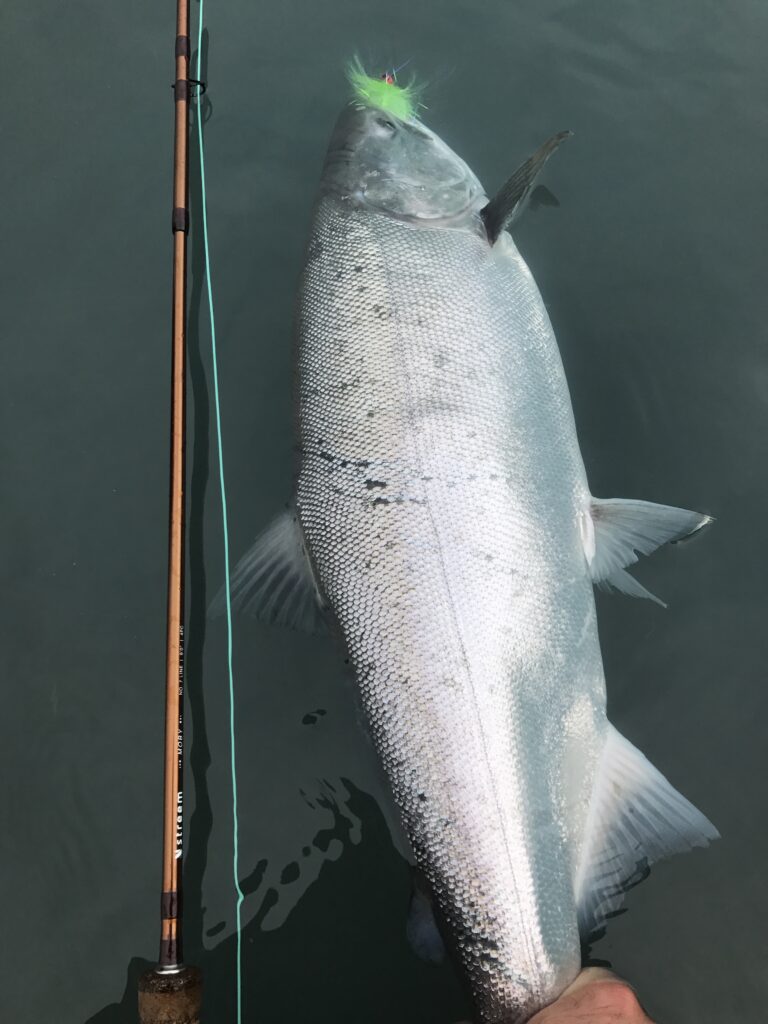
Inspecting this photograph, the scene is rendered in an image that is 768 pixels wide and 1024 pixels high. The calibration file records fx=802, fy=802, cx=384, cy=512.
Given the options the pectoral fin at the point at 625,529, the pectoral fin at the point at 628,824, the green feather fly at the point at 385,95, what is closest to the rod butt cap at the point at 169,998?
the pectoral fin at the point at 628,824

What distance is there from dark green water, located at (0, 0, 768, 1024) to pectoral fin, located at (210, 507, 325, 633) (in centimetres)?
18

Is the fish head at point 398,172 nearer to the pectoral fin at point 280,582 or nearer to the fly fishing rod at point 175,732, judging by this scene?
the fly fishing rod at point 175,732

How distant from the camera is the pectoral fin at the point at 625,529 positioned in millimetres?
1856

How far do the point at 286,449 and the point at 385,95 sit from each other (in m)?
1.08

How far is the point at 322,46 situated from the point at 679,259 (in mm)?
1454

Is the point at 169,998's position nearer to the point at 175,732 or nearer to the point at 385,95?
the point at 175,732

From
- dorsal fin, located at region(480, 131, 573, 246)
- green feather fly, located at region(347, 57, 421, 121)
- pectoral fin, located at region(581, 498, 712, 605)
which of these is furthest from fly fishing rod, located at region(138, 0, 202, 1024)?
pectoral fin, located at region(581, 498, 712, 605)

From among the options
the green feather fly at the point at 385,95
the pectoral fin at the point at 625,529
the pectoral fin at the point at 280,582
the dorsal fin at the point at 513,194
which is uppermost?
the green feather fly at the point at 385,95

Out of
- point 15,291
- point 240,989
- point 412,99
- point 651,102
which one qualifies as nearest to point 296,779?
point 240,989

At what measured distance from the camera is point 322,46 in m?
2.81

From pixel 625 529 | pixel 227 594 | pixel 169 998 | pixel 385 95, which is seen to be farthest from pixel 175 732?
pixel 385 95

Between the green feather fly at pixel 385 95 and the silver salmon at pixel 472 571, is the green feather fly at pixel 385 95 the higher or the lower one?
the higher one

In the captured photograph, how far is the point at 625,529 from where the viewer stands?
73.5 inches

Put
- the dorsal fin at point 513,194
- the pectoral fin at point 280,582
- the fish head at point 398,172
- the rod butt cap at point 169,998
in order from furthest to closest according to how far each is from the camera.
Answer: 1. the fish head at point 398,172
2. the dorsal fin at point 513,194
3. the pectoral fin at point 280,582
4. the rod butt cap at point 169,998
